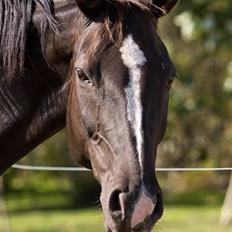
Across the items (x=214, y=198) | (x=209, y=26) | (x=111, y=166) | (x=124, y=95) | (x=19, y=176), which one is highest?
(x=124, y=95)

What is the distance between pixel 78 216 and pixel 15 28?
516 inches

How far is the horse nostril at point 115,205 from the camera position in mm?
3176

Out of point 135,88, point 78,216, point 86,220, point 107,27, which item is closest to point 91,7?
point 107,27

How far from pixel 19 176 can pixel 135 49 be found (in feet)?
47.8

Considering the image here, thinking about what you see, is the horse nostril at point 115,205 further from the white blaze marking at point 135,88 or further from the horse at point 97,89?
the white blaze marking at point 135,88

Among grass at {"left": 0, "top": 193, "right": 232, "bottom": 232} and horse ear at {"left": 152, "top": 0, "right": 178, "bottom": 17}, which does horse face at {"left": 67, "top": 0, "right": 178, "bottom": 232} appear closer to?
horse ear at {"left": 152, "top": 0, "right": 178, "bottom": 17}

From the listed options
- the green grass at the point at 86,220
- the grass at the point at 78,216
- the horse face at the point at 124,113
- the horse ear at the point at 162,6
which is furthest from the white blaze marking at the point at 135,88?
the green grass at the point at 86,220

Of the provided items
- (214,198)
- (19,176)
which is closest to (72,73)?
(19,176)

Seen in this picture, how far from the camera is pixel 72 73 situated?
3.52 metres

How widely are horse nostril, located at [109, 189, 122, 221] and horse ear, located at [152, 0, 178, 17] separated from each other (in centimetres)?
85

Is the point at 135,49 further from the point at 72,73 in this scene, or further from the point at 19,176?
the point at 19,176

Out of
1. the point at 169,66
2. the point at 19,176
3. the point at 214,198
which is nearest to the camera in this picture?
the point at 169,66

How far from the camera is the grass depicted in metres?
13.6

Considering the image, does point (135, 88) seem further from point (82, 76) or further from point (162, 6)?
point (162, 6)
